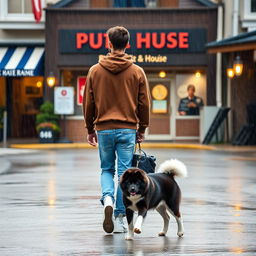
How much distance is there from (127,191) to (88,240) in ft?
2.42

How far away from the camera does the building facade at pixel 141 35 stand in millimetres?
32406

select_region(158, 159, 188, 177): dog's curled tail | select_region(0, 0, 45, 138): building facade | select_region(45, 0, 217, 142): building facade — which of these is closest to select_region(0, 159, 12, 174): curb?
select_region(0, 0, 45, 138): building facade

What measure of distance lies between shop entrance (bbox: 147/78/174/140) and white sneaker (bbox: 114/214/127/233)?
23.8m

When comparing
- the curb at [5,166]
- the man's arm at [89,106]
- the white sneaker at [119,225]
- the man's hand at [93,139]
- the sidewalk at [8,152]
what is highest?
the man's arm at [89,106]

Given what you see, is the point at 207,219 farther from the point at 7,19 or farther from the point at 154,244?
the point at 7,19

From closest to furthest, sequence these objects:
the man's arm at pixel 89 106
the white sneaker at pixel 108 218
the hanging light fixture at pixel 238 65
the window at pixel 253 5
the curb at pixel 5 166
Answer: the white sneaker at pixel 108 218
the man's arm at pixel 89 106
the curb at pixel 5 166
the hanging light fixture at pixel 238 65
the window at pixel 253 5

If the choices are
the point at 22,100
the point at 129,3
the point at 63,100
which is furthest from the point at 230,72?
the point at 22,100

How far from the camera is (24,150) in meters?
28.2

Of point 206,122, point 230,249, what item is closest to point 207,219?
point 230,249

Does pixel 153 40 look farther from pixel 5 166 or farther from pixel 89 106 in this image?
pixel 89 106

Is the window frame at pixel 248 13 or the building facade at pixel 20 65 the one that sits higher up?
the window frame at pixel 248 13

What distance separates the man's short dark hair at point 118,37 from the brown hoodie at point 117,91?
9cm

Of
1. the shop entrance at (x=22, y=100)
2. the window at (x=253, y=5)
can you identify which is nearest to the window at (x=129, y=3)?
the window at (x=253, y=5)

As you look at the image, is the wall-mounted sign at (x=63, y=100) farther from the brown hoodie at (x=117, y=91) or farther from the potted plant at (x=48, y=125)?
the brown hoodie at (x=117, y=91)
